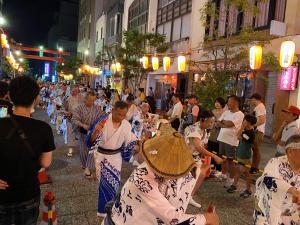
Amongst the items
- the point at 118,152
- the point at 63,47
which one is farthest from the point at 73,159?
the point at 63,47

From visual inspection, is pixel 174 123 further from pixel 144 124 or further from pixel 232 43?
pixel 232 43

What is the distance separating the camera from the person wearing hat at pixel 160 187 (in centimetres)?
210

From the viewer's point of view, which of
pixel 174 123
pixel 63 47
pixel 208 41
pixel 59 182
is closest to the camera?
pixel 59 182

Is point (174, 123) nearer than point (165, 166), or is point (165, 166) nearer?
point (165, 166)

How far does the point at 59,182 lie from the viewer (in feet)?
22.3

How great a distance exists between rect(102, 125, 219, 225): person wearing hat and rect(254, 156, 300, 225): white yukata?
4.22 feet

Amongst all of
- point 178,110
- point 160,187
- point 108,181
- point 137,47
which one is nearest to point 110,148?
point 108,181

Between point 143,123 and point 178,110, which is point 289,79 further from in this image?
point 143,123

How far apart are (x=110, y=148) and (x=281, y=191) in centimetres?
247

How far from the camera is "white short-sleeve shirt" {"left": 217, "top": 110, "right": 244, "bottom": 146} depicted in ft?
23.4

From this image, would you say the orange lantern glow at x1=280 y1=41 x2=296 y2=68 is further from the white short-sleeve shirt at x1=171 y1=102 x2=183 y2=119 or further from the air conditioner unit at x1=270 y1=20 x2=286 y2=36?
the white short-sleeve shirt at x1=171 y1=102 x2=183 y2=119

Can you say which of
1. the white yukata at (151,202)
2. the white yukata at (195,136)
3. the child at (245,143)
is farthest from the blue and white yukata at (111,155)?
the child at (245,143)

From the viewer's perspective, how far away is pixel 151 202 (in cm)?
210

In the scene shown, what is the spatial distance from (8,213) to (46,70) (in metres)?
105
